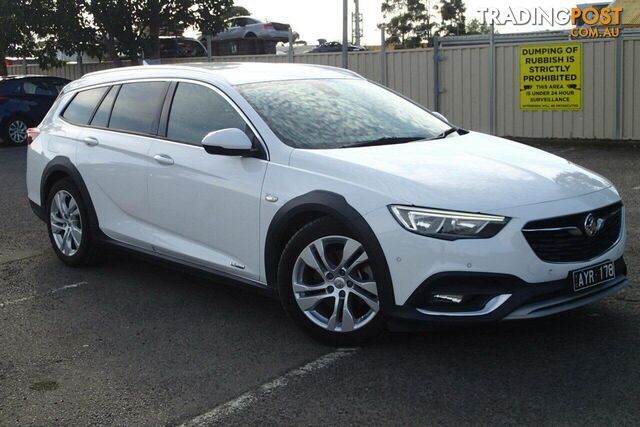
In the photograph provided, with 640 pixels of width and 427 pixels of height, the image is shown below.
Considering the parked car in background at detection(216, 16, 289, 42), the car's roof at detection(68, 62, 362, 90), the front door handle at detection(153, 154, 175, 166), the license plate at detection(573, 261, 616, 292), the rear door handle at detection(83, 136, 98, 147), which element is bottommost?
the license plate at detection(573, 261, 616, 292)

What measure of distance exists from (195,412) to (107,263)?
340 cm

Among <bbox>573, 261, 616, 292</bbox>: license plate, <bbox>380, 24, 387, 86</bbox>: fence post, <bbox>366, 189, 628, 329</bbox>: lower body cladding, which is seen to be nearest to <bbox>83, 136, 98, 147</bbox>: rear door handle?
<bbox>366, 189, 628, 329</bbox>: lower body cladding

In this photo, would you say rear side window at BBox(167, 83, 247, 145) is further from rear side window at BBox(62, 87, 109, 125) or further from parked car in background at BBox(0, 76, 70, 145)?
parked car in background at BBox(0, 76, 70, 145)

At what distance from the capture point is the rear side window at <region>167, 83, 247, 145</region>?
559 cm

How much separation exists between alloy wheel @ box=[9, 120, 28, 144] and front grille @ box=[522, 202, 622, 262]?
17185 millimetres

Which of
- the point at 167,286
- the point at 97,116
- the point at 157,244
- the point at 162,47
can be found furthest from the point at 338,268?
the point at 162,47

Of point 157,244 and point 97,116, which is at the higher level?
point 97,116

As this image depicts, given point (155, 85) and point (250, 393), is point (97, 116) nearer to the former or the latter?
point (155, 85)

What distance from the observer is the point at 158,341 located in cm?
520

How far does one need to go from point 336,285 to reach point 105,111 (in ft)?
9.52

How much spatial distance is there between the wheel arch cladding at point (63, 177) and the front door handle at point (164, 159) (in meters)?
1.05

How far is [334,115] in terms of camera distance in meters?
5.62

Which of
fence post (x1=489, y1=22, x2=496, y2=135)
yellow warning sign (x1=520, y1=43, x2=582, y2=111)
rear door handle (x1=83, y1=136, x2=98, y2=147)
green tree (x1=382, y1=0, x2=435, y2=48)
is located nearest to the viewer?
rear door handle (x1=83, y1=136, x2=98, y2=147)

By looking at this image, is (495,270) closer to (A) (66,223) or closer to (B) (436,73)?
(A) (66,223)
